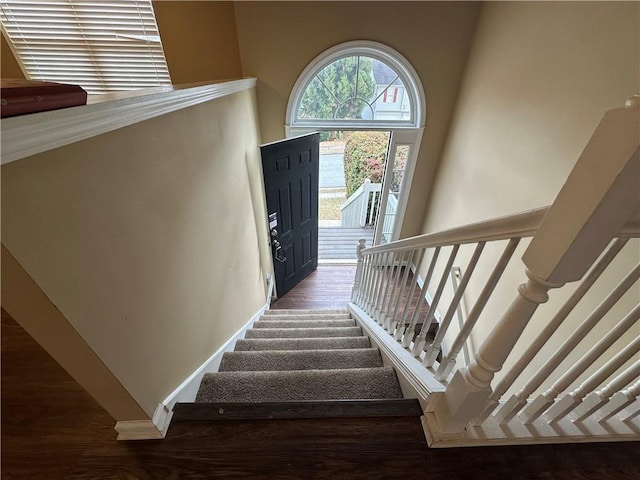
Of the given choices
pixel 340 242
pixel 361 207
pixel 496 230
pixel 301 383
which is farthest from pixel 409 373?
pixel 361 207

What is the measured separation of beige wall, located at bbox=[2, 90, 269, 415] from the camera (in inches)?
22.3

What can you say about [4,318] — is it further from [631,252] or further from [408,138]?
[408,138]

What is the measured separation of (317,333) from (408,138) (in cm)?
234

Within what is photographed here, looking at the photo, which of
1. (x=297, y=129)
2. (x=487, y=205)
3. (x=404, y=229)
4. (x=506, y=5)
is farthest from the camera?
(x=404, y=229)

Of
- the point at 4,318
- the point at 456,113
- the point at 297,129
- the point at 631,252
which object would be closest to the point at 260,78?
the point at 297,129

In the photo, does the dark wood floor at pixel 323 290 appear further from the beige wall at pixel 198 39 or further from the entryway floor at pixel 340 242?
the beige wall at pixel 198 39

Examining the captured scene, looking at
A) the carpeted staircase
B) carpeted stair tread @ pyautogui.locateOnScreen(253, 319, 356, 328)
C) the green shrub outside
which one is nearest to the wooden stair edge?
the carpeted staircase

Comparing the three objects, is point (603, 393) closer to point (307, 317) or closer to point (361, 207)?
point (307, 317)

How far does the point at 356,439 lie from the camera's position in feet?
3.07

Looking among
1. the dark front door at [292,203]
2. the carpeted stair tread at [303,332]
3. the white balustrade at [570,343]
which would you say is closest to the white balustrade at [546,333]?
the white balustrade at [570,343]

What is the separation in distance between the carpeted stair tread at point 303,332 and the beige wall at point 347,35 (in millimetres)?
2248

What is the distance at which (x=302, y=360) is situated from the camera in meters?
1.63

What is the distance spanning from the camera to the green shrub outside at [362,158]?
4449mm

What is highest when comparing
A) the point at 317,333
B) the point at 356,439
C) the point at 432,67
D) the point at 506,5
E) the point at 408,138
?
the point at 506,5
